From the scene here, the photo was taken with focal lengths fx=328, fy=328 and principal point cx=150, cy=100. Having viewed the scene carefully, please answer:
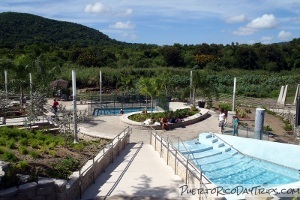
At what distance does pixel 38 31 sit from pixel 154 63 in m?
71.3

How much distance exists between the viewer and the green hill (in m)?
97.0

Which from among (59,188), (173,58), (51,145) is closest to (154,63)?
(173,58)

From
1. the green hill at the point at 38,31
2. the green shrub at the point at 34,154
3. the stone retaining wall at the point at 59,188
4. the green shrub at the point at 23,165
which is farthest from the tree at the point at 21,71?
the green hill at the point at 38,31

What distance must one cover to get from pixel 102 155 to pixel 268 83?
3468cm

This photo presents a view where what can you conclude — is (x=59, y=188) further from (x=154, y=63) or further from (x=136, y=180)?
(x=154, y=63)

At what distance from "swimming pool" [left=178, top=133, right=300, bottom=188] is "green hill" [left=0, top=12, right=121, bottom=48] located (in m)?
74.1

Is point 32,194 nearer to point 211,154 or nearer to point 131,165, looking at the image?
point 131,165

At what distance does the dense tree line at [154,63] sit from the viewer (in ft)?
76.2

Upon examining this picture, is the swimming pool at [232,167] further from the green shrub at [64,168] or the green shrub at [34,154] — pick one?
the green shrub at [34,154]

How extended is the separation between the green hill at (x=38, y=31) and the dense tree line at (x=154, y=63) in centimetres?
41

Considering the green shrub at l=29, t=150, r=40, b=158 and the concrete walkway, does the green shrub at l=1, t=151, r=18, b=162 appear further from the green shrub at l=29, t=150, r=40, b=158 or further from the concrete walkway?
the concrete walkway

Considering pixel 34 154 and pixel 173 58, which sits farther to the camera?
pixel 173 58

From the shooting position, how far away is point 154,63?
189 feet

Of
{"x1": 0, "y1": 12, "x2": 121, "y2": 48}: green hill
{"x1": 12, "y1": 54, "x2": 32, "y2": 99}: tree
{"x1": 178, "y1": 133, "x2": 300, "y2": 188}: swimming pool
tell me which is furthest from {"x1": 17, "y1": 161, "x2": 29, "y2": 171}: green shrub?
{"x1": 0, "y1": 12, "x2": 121, "y2": 48}: green hill
